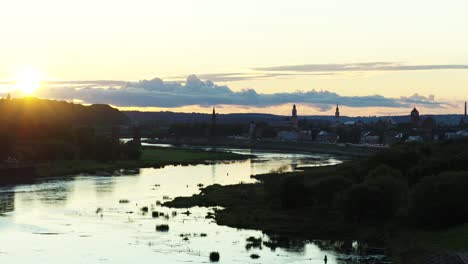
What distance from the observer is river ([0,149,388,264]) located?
5184cm

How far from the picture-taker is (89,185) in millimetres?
104562

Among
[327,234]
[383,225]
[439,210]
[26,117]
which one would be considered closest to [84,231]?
[327,234]

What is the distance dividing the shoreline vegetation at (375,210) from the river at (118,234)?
9.33ft

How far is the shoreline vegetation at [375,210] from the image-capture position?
57.0 metres

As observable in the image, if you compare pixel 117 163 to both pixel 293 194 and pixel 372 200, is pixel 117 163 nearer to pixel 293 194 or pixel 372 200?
pixel 293 194

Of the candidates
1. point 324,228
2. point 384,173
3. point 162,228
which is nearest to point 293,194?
point 384,173

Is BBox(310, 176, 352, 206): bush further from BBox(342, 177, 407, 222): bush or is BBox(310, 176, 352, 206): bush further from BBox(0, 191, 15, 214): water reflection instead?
BBox(0, 191, 15, 214): water reflection

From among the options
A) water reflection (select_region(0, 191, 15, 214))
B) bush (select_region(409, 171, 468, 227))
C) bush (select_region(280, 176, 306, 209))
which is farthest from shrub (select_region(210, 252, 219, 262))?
water reflection (select_region(0, 191, 15, 214))

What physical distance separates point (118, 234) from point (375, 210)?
22.5 metres

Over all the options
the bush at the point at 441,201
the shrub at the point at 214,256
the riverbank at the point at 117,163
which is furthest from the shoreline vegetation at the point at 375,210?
the riverbank at the point at 117,163

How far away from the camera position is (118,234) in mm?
61000

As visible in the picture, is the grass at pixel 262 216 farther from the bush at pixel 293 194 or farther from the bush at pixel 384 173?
the bush at pixel 384 173

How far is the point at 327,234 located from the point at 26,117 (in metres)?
125

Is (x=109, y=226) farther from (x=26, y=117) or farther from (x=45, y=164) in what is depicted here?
(x=26, y=117)
